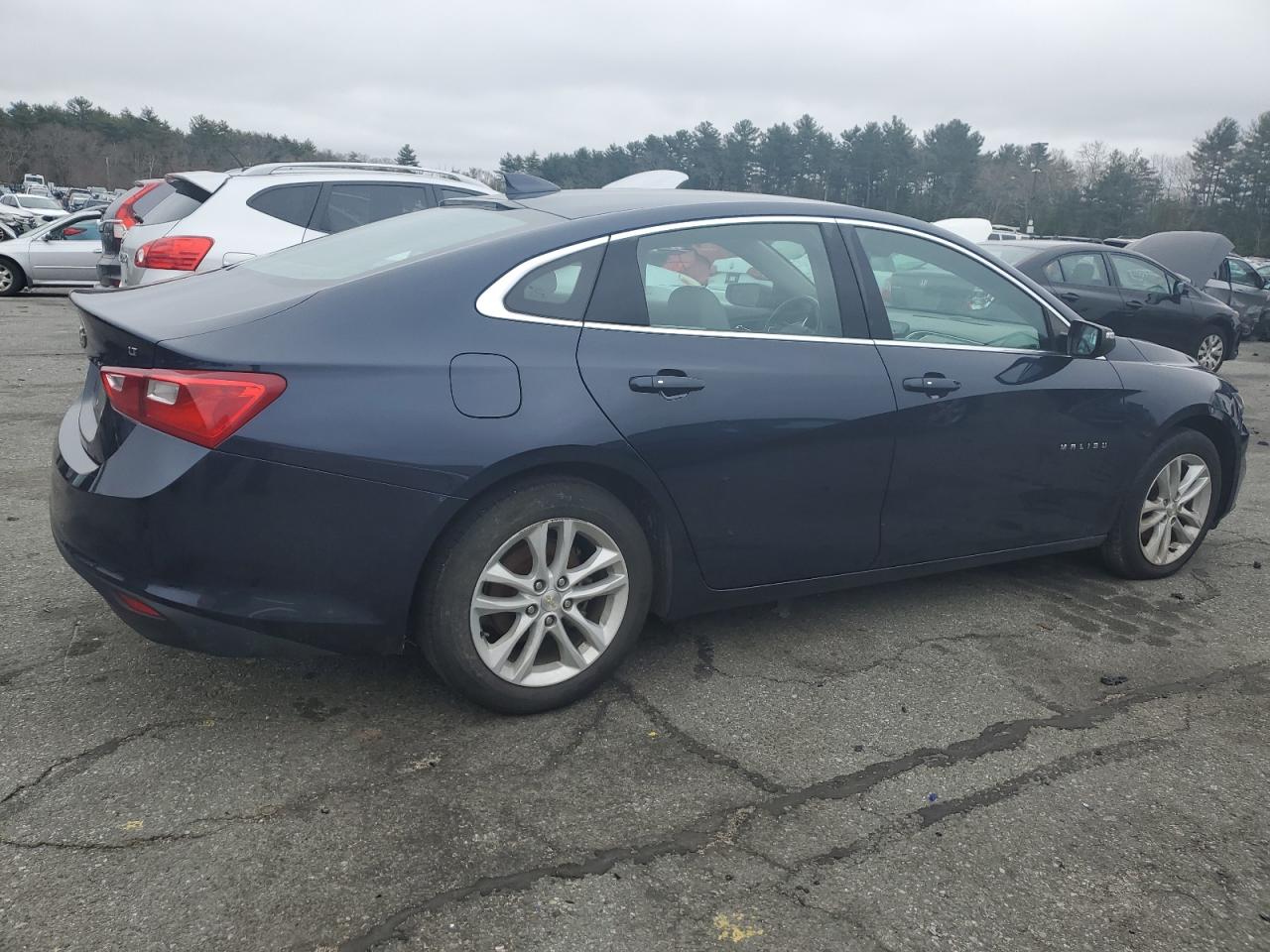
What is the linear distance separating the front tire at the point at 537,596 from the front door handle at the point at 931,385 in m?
1.19

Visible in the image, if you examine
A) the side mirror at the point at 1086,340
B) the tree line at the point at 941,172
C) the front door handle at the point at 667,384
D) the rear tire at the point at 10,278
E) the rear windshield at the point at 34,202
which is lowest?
the rear tire at the point at 10,278

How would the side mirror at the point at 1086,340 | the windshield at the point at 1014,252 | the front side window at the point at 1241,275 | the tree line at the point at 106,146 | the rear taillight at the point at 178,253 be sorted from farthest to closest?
the tree line at the point at 106,146, the front side window at the point at 1241,275, the windshield at the point at 1014,252, the rear taillight at the point at 178,253, the side mirror at the point at 1086,340

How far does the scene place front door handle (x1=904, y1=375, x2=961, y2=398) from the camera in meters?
3.85

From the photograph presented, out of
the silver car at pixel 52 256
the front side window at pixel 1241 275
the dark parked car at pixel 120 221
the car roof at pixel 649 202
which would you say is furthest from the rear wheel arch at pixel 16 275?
the front side window at pixel 1241 275

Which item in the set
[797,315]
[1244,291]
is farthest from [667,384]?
[1244,291]

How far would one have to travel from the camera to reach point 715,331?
11.5 feet

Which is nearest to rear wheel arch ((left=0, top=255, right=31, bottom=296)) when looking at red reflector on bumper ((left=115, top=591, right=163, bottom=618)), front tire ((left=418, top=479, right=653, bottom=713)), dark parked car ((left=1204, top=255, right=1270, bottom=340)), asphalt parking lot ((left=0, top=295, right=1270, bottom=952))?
asphalt parking lot ((left=0, top=295, right=1270, bottom=952))

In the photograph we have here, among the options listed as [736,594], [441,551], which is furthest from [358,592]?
[736,594]

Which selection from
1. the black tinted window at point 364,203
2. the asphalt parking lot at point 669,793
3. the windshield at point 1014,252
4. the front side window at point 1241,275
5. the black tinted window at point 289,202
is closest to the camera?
the asphalt parking lot at point 669,793

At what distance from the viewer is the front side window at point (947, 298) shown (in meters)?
3.97

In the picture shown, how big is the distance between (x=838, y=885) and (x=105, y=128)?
11626 centimetres

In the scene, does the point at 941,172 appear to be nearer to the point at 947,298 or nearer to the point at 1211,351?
the point at 1211,351

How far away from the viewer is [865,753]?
125 inches

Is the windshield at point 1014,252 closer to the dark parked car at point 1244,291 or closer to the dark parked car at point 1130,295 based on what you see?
the dark parked car at point 1130,295
